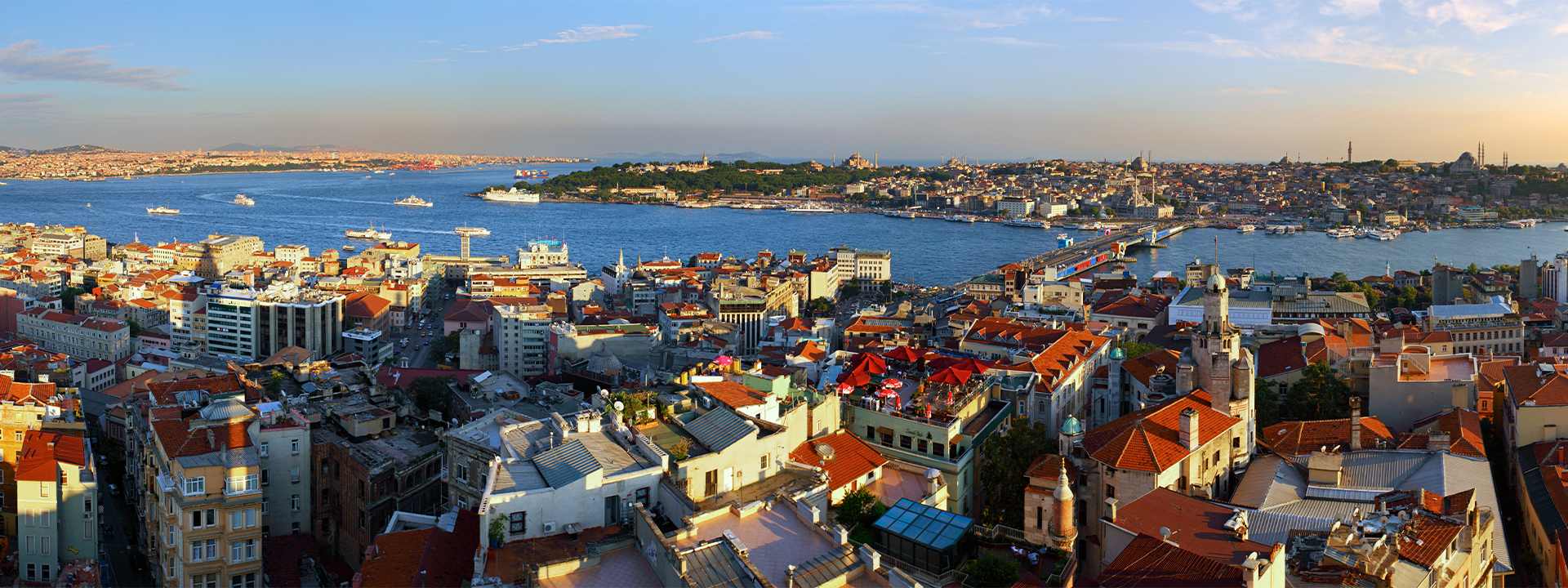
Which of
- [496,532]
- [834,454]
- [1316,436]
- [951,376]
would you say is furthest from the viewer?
[951,376]

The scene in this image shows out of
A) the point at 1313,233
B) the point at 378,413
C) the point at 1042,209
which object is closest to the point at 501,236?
the point at 1042,209

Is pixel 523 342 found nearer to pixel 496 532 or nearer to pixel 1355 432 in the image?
pixel 1355 432

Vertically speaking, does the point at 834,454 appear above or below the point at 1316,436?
above

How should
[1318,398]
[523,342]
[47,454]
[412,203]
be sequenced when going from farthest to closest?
[412,203] → [523,342] → [1318,398] → [47,454]

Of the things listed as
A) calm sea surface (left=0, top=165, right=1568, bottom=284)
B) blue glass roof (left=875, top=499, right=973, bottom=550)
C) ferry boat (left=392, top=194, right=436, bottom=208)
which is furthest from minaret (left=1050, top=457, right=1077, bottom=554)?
ferry boat (left=392, top=194, right=436, bottom=208)

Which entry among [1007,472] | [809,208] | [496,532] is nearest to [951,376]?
[1007,472]

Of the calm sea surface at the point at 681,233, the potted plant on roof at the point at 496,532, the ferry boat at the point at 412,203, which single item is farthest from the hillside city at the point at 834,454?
the ferry boat at the point at 412,203
